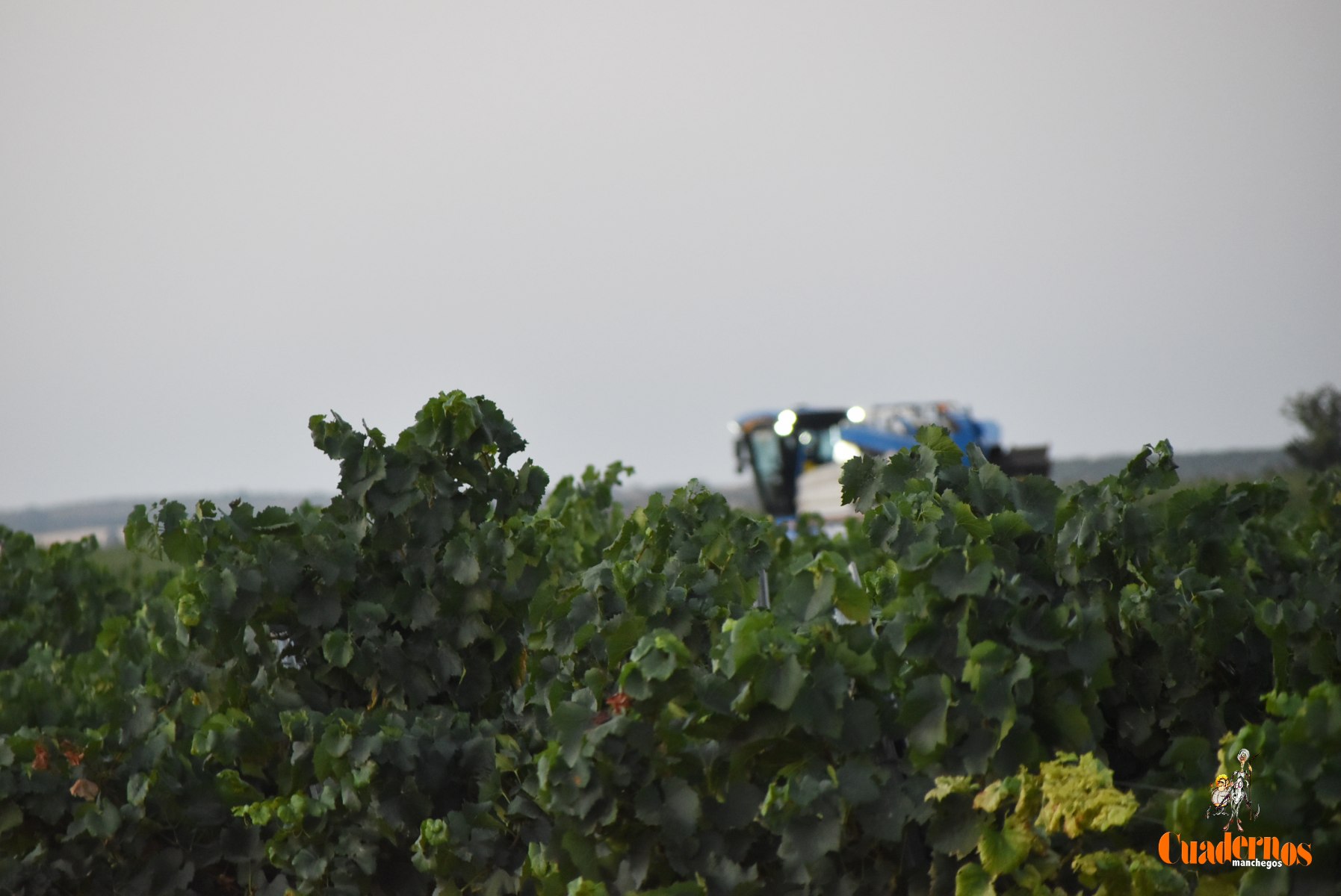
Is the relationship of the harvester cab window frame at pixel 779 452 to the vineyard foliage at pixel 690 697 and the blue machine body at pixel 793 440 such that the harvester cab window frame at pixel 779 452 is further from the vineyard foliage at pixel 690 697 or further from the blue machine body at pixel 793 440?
the vineyard foliage at pixel 690 697

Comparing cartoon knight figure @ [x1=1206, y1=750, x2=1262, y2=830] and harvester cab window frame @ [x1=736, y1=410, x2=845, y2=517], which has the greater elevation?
harvester cab window frame @ [x1=736, y1=410, x2=845, y2=517]

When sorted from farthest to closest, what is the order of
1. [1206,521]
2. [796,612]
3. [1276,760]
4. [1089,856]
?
[1206,521], [796,612], [1089,856], [1276,760]

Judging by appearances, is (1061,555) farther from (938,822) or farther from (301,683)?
(301,683)

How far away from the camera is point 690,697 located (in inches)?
126

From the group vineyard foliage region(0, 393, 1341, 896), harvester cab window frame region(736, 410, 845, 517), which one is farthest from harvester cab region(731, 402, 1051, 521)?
vineyard foliage region(0, 393, 1341, 896)

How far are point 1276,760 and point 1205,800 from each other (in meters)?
0.16

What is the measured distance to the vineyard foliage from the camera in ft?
9.71

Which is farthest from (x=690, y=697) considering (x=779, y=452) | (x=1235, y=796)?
(x=779, y=452)

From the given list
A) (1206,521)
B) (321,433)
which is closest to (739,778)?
(1206,521)

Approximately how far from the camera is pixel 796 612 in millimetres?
3230

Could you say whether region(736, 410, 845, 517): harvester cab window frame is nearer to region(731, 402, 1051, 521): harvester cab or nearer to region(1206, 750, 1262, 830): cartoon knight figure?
region(731, 402, 1051, 521): harvester cab

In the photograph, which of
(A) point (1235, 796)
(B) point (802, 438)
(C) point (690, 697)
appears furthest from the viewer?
(B) point (802, 438)

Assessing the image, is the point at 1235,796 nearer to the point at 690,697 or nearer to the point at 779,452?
the point at 690,697

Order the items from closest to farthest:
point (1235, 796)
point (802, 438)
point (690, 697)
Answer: point (1235, 796)
point (690, 697)
point (802, 438)
